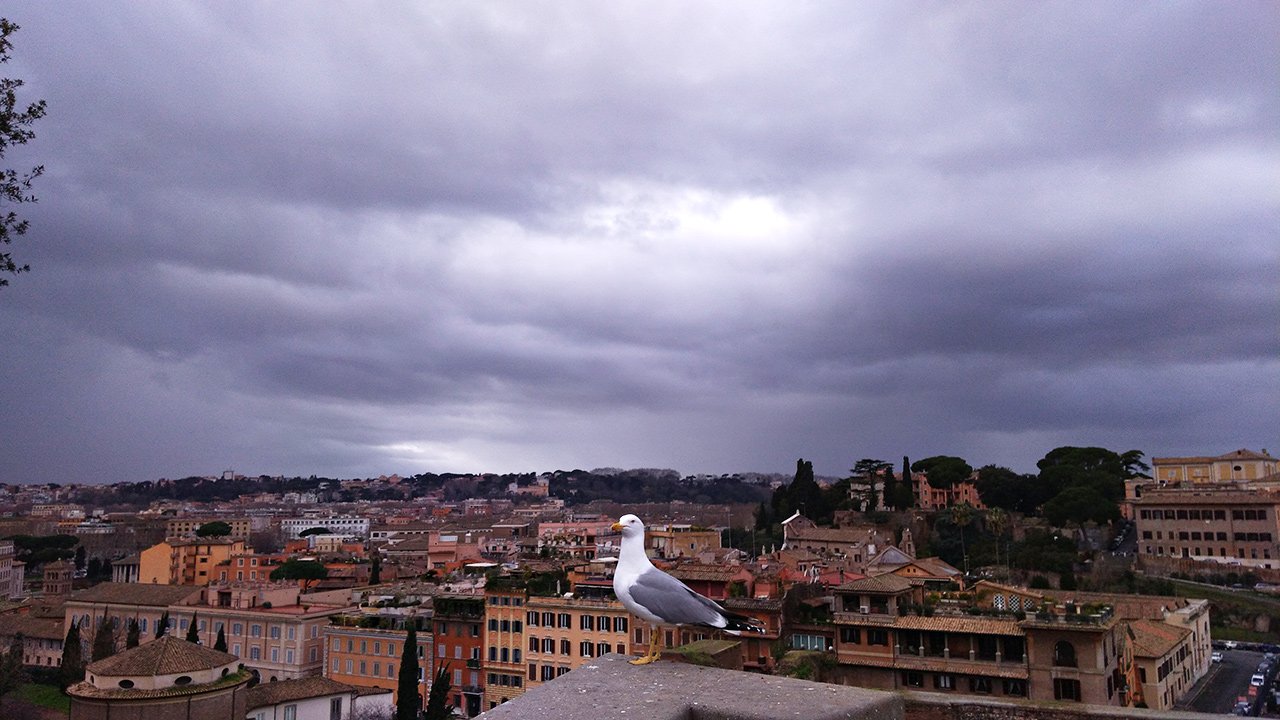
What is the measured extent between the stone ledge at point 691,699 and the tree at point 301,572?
6173 cm

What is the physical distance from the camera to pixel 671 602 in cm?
529

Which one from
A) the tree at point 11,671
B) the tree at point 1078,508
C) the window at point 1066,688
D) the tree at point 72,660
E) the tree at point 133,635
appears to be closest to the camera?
the window at point 1066,688

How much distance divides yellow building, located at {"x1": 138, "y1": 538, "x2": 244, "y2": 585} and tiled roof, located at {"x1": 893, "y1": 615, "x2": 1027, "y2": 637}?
190 feet

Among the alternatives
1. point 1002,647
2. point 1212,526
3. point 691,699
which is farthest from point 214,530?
point 691,699

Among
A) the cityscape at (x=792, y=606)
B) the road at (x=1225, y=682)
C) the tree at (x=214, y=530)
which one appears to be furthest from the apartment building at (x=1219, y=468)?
the tree at (x=214, y=530)

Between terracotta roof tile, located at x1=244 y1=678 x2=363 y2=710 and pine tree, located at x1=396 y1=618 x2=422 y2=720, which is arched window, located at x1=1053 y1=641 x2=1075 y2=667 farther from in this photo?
terracotta roof tile, located at x1=244 y1=678 x2=363 y2=710

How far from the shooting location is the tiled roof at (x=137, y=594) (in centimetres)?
4988

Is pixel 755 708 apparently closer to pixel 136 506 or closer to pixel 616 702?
pixel 616 702

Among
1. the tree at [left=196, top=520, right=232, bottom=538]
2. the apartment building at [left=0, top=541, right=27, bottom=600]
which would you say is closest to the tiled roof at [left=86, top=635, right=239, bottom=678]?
the apartment building at [left=0, top=541, right=27, bottom=600]

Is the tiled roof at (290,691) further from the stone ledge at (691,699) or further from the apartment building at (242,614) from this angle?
the stone ledge at (691,699)

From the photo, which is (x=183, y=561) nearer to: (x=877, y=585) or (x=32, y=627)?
(x=32, y=627)

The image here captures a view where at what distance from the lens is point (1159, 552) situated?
181ft

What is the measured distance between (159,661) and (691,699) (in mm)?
27590

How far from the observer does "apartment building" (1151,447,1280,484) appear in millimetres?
76750
